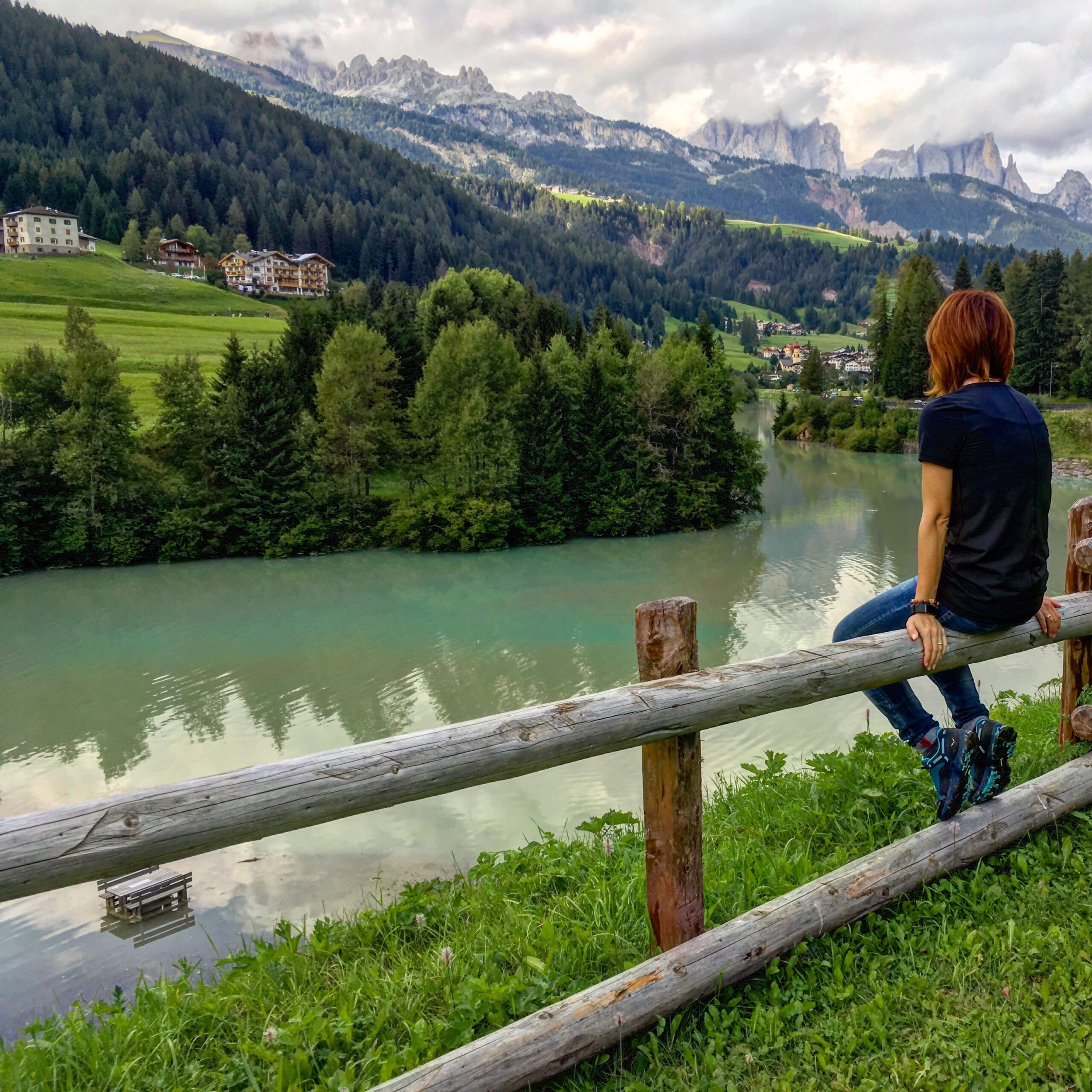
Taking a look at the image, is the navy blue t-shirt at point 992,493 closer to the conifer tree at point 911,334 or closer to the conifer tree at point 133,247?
the conifer tree at point 911,334

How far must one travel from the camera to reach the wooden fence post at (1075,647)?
526 cm

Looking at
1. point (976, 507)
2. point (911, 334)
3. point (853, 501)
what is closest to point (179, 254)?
point (911, 334)

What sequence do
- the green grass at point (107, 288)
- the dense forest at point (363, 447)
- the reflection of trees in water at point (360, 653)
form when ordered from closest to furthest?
the reflection of trees in water at point (360, 653) < the dense forest at point (363, 447) < the green grass at point (107, 288)

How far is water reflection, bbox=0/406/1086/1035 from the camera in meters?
11.5

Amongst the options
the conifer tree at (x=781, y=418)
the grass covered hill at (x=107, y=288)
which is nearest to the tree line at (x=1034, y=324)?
the conifer tree at (x=781, y=418)

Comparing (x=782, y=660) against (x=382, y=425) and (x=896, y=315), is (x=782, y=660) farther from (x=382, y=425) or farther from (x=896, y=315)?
(x=896, y=315)

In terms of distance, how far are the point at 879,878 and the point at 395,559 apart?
37.4m

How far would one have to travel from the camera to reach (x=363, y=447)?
43000mm

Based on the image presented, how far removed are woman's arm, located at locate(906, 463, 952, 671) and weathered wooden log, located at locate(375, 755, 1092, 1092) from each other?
924 mm

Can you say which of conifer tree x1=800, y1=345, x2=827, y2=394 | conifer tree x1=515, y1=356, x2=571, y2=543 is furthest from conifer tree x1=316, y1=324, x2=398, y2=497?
conifer tree x1=800, y1=345, x2=827, y2=394

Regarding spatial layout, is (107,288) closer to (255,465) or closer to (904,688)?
(255,465)

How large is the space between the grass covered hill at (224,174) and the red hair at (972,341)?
126373mm

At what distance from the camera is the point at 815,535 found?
137ft

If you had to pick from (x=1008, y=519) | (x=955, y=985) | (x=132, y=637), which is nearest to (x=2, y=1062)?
(x=955, y=985)
